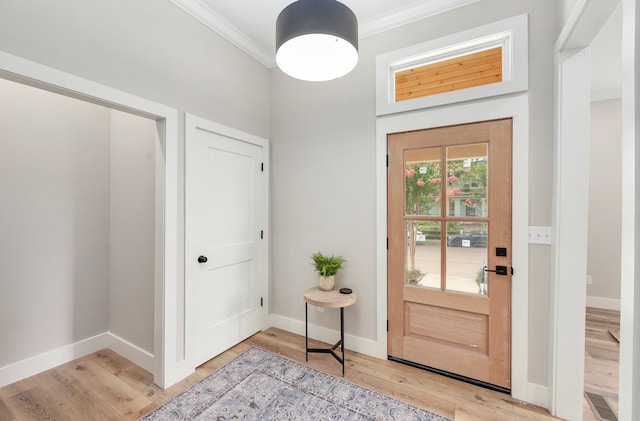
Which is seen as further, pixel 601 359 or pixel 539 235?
pixel 601 359

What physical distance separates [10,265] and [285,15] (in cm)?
276

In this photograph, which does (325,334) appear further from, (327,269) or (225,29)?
(225,29)

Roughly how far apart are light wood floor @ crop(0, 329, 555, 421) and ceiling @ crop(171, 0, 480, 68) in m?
2.93

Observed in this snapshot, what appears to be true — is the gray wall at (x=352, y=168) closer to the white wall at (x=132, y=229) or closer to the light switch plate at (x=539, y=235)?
the light switch plate at (x=539, y=235)

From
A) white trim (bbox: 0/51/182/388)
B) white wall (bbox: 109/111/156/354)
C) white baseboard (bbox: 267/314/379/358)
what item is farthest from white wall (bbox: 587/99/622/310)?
white wall (bbox: 109/111/156/354)

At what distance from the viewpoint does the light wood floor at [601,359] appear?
205cm

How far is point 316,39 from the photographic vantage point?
1495 millimetres

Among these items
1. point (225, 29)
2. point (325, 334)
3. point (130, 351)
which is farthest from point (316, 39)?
point (130, 351)

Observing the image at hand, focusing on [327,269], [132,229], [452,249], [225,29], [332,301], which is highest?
[225,29]

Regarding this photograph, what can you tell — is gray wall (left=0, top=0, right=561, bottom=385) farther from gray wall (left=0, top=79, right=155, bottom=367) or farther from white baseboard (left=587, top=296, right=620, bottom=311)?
white baseboard (left=587, top=296, right=620, bottom=311)

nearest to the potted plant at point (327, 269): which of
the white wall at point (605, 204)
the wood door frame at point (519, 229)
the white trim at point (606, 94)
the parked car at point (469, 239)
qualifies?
the parked car at point (469, 239)

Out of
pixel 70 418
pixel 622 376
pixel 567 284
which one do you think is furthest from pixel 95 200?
pixel 567 284

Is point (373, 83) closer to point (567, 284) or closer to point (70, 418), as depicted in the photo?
point (567, 284)

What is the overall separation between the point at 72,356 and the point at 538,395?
376 centimetres
